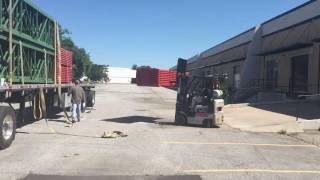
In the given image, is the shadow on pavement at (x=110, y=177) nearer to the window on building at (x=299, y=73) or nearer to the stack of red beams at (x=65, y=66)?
the stack of red beams at (x=65, y=66)

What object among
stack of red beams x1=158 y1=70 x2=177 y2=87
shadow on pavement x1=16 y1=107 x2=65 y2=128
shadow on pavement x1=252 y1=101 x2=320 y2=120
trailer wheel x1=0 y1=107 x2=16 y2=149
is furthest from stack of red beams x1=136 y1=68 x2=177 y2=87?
trailer wheel x1=0 y1=107 x2=16 y2=149

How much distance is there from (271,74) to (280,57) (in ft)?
10.8

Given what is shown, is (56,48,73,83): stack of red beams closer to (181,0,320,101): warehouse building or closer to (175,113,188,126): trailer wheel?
(175,113,188,126): trailer wheel

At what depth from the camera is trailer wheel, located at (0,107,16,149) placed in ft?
41.5

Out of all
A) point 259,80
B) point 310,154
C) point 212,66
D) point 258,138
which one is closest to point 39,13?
point 258,138

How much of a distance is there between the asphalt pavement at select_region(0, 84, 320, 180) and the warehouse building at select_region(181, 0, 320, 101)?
1594cm

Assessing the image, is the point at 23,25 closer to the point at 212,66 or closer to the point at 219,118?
the point at 219,118

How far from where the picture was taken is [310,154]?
44.8 ft

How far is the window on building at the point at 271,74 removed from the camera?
134ft

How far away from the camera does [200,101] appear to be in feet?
66.5

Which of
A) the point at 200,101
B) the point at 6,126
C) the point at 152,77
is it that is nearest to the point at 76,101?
the point at 200,101

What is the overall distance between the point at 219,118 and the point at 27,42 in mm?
7637

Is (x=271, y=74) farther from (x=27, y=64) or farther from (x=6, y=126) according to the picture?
(x=6, y=126)

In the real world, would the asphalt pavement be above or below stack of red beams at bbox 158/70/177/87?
below
